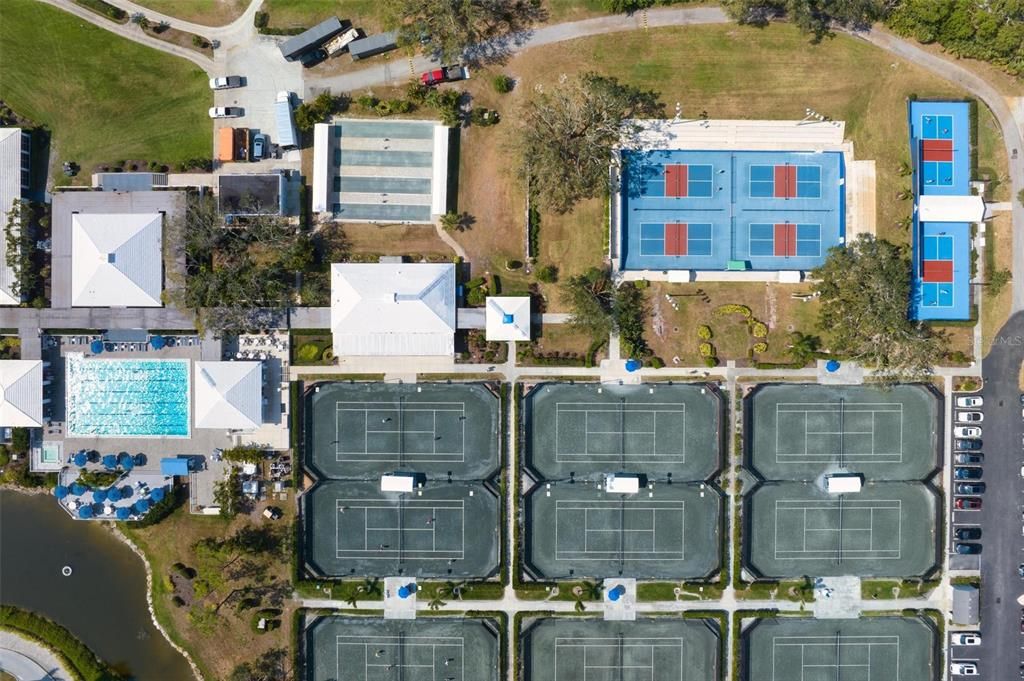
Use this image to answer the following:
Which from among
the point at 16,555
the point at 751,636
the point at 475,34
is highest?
the point at 475,34

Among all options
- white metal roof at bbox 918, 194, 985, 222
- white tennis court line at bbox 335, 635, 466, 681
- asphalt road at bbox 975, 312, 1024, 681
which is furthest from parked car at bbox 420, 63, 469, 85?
asphalt road at bbox 975, 312, 1024, 681

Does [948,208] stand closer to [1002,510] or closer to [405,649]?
[1002,510]

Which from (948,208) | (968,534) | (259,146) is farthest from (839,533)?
(259,146)

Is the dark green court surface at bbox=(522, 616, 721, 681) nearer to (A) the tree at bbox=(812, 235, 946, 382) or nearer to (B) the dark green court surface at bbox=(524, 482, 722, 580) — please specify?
(B) the dark green court surface at bbox=(524, 482, 722, 580)

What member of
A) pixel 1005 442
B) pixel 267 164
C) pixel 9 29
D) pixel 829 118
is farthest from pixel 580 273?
pixel 9 29

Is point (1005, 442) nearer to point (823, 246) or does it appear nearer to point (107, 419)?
point (823, 246)

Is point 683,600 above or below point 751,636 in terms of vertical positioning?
above

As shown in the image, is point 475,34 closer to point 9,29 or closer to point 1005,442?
point 9,29
